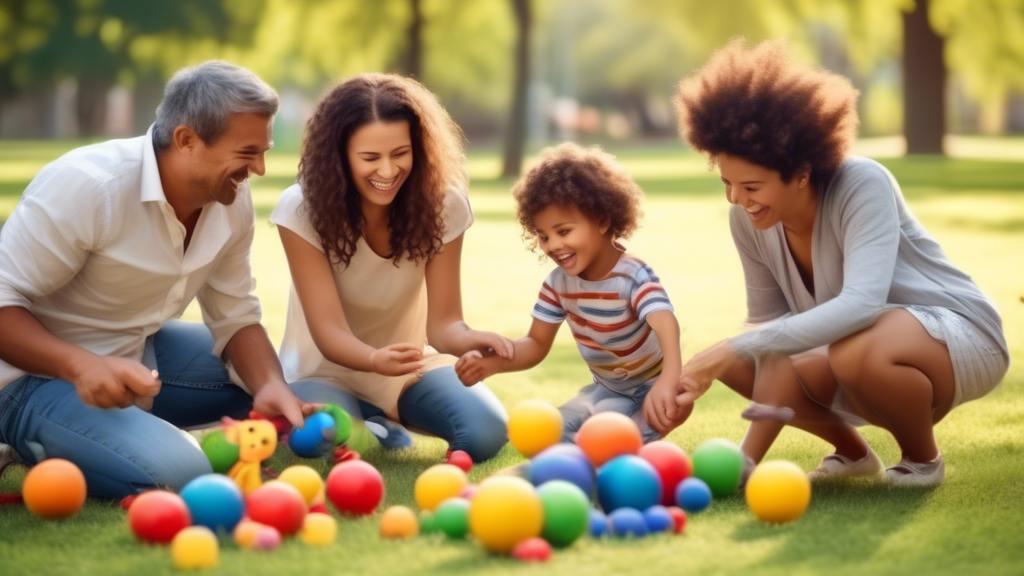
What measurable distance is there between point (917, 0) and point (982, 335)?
18.9 metres

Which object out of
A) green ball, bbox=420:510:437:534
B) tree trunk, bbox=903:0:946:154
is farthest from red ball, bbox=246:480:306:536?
tree trunk, bbox=903:0:946:154

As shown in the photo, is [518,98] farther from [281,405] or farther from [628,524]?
[628,524]

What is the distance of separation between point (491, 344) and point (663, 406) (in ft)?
2.34

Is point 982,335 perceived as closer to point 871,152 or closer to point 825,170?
point 825,170

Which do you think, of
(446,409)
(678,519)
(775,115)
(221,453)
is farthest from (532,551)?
(775,115)

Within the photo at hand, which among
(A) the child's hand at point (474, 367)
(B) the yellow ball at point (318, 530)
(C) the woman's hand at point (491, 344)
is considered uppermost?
(C) the woman's hand at point (491, 344)

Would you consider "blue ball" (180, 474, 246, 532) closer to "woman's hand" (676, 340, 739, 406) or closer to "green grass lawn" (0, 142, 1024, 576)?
"green grass lawn" (0, 142, 1024, 576)

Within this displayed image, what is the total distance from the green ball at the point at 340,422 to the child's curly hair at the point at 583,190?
100 cm

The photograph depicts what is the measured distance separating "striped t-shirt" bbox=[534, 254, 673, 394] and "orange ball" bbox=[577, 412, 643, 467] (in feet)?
2.30

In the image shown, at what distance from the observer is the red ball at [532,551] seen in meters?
2.93

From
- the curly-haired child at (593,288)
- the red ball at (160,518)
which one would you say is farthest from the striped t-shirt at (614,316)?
the red ball at (160,518)

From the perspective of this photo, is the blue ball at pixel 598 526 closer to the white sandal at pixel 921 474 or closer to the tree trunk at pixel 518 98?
the white sandal at pixel 921 474

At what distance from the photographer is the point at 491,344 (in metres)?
4.20

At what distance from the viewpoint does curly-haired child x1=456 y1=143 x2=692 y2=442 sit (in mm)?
4195
